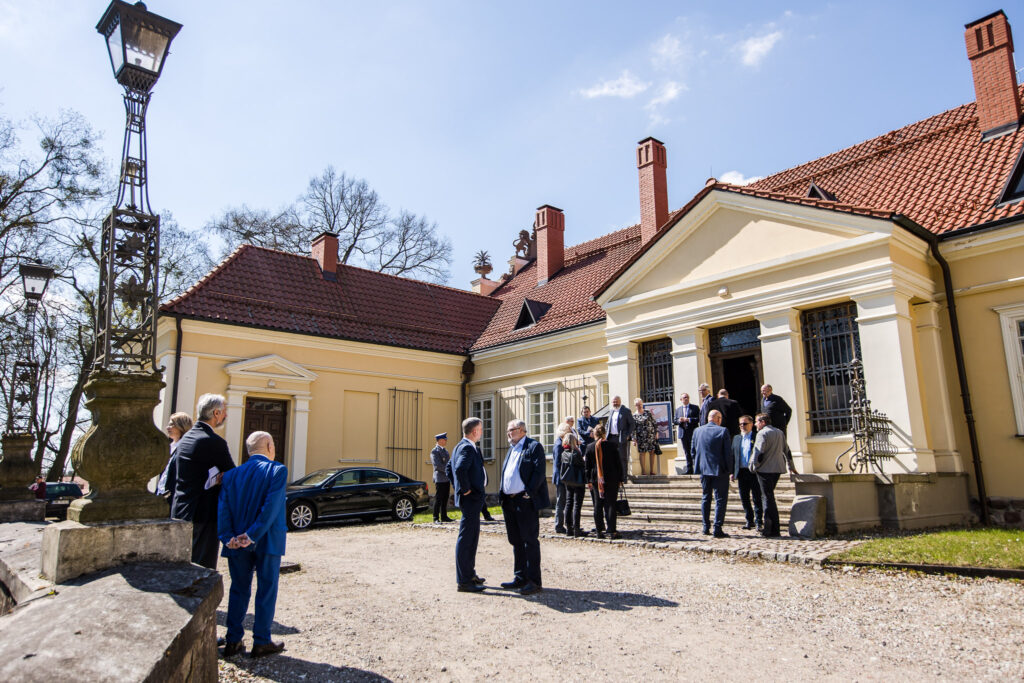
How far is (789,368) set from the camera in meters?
12.9

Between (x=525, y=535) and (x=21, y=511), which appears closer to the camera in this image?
(x=525, y=535)

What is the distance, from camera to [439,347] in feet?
70.6

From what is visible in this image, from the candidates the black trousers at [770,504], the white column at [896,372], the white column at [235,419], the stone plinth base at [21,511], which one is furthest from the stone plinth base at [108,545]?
the white column at [235,419]

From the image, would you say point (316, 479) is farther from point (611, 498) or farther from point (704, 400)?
point (704, 400)

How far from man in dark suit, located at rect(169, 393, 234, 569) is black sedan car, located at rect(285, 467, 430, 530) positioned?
864 centimetres

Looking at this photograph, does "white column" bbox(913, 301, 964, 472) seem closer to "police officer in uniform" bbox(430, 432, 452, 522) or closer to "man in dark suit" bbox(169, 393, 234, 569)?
"police officer in uniform" bbox(430, 432, 452, 522)

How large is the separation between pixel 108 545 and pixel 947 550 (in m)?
8.40

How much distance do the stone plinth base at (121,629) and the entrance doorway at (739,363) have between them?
11969 mm

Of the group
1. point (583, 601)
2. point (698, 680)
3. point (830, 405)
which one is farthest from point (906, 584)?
point (830, 405)

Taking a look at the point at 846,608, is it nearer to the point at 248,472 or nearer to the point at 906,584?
the point at 906,584

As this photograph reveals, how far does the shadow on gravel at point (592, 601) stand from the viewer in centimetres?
636

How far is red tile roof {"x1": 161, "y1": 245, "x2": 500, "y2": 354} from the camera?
711 inches

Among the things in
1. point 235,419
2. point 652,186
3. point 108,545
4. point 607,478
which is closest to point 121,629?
point 108,545

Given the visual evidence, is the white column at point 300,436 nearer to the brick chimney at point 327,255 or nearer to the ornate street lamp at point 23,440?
the brick chimney at point 327,255
